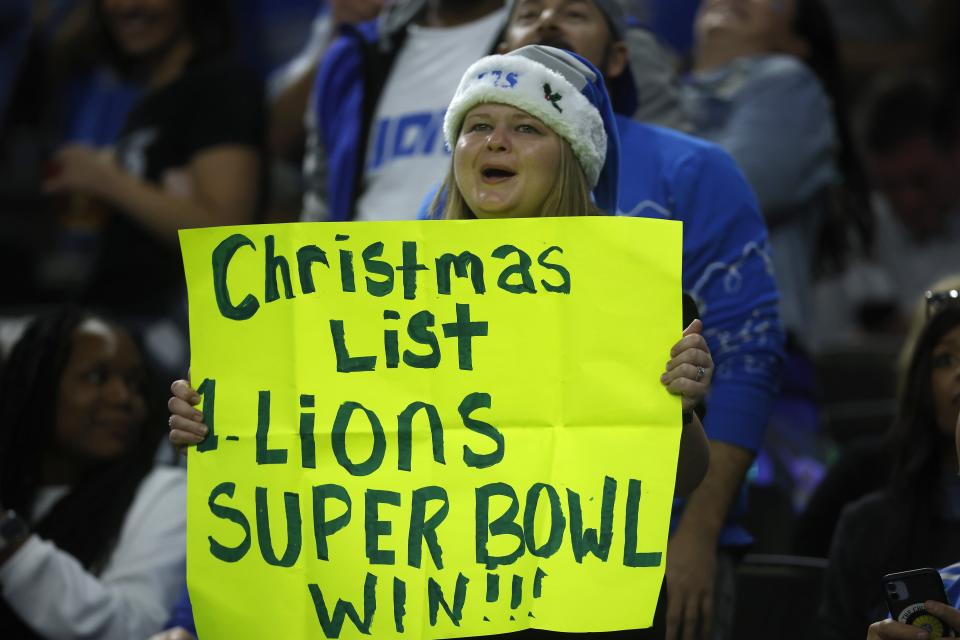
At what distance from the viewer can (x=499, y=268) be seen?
9.04 ft

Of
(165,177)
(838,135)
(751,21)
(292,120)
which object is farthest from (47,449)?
(838,135)

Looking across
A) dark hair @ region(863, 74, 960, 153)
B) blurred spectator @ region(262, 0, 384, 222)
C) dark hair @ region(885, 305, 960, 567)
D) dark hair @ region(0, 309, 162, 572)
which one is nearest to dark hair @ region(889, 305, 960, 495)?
dark hair @ region(885, 305, 960, 567)

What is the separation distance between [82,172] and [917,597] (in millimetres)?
3019

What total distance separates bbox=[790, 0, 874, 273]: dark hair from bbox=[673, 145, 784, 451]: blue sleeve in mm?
1596

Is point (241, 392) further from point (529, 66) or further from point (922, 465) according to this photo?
point (922, 465)

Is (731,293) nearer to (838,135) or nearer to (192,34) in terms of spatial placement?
(838,135)

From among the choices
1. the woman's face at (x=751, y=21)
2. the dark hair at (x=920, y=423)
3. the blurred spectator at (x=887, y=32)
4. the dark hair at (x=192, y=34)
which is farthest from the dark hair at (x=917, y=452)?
the blurred spectator at (x=887, y=32)

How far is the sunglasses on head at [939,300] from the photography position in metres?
3.48

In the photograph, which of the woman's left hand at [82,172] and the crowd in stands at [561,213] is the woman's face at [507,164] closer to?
the crowd in stands at [561,213]

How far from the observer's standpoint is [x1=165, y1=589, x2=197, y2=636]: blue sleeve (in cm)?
328

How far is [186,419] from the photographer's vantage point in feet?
8.98

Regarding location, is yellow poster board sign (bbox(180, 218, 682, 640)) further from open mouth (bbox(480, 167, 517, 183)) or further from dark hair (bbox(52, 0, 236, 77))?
dark hair (bbox(52, 0, 236, 77))

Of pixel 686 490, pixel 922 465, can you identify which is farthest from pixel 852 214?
pixel 686 490

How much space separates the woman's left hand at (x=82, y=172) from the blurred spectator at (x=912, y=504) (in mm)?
2426
